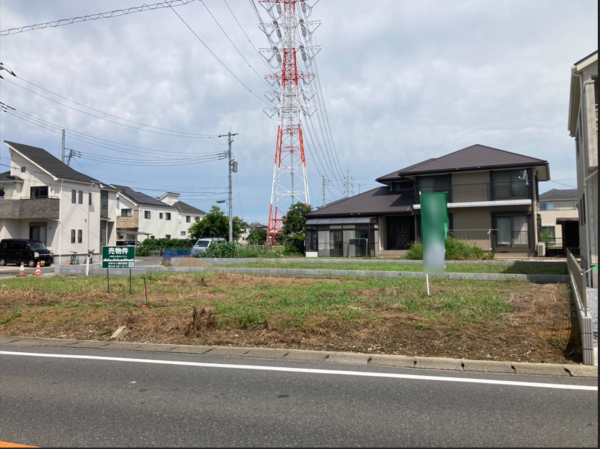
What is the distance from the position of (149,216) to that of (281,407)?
163 ft

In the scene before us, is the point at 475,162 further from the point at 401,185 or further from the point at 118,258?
the point at 118,258

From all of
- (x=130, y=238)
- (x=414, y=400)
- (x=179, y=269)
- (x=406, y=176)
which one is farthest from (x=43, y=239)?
(x=414, y=400)

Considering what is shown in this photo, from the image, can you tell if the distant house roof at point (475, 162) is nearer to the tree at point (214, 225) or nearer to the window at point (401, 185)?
the window at point (401, 185)

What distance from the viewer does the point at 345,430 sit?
13.0ft

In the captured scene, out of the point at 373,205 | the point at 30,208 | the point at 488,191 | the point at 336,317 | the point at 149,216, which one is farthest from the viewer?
the point at 149,216

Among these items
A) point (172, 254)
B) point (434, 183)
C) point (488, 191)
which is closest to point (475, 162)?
point (488, 191)

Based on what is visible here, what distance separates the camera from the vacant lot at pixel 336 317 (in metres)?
Answer: 6.81

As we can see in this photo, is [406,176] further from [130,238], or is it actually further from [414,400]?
[130,238]

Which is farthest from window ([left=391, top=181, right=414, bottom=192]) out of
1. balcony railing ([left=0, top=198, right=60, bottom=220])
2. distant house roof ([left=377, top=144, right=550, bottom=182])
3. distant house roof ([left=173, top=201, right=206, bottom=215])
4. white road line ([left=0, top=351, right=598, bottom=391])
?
distant house roof ([left=173, top=201, right=206, bottom=215])

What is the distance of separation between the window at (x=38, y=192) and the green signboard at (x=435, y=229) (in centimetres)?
3327

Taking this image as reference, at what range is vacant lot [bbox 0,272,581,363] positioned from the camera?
681 cm

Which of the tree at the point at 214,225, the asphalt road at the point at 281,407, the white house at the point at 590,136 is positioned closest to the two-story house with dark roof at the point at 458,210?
the white house at the point at 590,136

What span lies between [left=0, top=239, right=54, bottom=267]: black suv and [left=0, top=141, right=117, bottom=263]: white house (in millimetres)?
3523

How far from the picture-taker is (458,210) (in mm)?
27125
